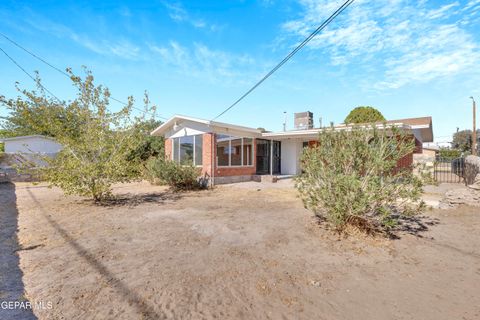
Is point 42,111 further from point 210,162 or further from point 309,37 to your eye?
point 309,37

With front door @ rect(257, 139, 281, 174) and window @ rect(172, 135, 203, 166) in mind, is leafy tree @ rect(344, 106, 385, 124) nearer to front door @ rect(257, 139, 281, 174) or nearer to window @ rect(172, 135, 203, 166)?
front door @ rect(257, 139, 281, 174)

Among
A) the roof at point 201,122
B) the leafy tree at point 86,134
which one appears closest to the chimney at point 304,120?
the roof at point 201,122

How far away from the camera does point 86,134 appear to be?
26.7 ft

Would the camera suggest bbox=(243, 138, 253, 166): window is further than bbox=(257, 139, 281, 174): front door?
No

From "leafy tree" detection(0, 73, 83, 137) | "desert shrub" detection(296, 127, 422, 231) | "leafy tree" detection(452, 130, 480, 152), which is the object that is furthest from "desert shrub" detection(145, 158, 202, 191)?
"leafy tree" detection(452, 130, 480, 152)

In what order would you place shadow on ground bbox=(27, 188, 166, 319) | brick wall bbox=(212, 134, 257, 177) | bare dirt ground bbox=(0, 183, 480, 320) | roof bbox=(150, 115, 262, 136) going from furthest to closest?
1. brick wall bbox=(212, 134, 257, 177)
2. roof bbox=(150, 115, 262, 136)
3. bare dirt ground bbox=(0, 183, 480, 320)
4. shadow on ground bbox=(27, 188, 166, 319)

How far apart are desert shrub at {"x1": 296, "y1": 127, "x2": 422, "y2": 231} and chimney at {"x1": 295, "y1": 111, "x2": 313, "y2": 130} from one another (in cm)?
1296

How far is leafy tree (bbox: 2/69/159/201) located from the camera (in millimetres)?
7758

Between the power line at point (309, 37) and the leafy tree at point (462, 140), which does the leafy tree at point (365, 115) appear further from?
the leafy tree at point (462, 140)

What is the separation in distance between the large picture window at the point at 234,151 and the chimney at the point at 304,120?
5.51 metres

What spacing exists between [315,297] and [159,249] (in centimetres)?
270

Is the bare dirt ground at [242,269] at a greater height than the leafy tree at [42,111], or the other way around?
the leafy tree at [42,111]

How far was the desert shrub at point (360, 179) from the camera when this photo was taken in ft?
14.4

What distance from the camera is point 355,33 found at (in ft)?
23.0
